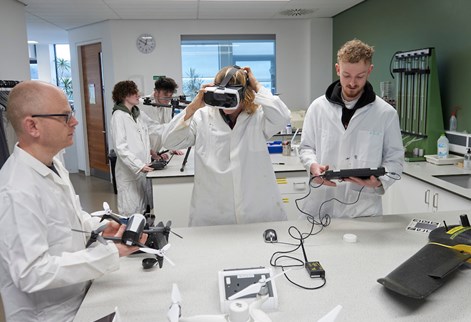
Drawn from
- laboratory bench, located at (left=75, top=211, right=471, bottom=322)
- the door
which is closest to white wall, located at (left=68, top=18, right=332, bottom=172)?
the door

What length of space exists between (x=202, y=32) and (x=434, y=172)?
13.6 ft

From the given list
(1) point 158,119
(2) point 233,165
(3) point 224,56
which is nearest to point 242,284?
(2) point 233,165

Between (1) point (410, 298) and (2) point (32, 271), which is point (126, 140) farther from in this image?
(1) point (410, 298)

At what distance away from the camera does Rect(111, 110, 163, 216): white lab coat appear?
11.3 ft

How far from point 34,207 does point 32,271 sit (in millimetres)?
183

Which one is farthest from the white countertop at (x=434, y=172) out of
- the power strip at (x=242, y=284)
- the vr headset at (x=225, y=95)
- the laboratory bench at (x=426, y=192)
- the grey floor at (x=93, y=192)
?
the grey floor at (x=93, y=192)

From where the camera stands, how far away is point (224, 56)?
6.30 meters

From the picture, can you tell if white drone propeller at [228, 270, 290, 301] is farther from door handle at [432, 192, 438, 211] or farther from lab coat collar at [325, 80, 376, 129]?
door handle at [432, 192, 438, 211]

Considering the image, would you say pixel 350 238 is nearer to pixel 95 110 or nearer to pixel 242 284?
pixel 242 284

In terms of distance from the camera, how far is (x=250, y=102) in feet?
6.47

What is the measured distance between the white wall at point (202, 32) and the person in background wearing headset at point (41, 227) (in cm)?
491

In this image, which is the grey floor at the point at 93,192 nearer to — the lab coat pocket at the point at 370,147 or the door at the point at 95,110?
the door at the point at 95,110

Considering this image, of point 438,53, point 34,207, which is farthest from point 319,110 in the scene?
point 438,53

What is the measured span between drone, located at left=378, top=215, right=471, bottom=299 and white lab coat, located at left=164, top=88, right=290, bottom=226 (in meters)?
0.82
